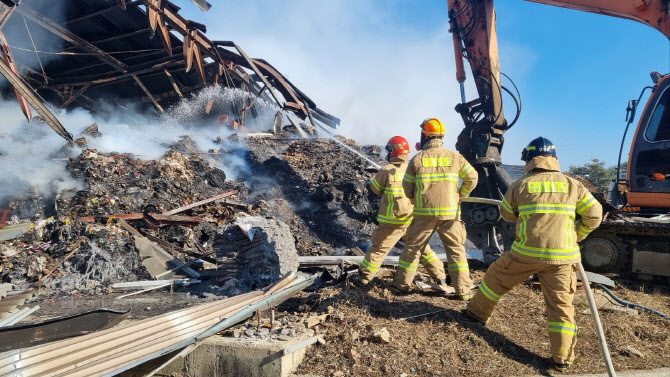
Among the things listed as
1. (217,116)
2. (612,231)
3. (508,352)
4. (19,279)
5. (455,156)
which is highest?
(217,116)

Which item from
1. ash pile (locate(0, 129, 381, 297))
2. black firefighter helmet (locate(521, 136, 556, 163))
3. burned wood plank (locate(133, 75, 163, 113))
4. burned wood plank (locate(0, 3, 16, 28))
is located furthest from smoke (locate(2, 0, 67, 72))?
black firefighter helmet (locate(521, 136, 556, 163))

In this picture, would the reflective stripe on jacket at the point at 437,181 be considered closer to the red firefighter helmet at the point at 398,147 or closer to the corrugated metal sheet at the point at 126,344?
the red firefighter helmet at the point at 398,147

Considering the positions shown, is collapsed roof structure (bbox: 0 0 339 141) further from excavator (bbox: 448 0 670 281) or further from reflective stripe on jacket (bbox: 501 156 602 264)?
reflective stripe on jacket (bbox: 501 156 602 264)

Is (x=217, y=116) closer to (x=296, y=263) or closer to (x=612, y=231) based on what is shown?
(x=296, y=263)

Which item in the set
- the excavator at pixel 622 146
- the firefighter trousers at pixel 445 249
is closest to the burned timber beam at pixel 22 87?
the firefighter trousers at pixel 445 249

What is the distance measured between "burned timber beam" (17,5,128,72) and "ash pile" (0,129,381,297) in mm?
2538

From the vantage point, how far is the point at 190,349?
3.12 m

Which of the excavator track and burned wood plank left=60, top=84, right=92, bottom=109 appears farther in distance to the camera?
burned wood plank left=60, top=84, right=92, bottom=109

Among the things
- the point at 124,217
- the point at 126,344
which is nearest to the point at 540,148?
the point at 126,344

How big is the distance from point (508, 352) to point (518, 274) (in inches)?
24.3

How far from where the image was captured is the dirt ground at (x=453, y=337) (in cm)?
314

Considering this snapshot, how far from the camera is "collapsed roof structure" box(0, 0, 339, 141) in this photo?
938 cm

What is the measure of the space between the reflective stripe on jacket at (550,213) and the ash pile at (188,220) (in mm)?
2831

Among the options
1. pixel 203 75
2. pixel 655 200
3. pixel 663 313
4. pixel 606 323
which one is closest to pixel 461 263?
pixel 606 323
